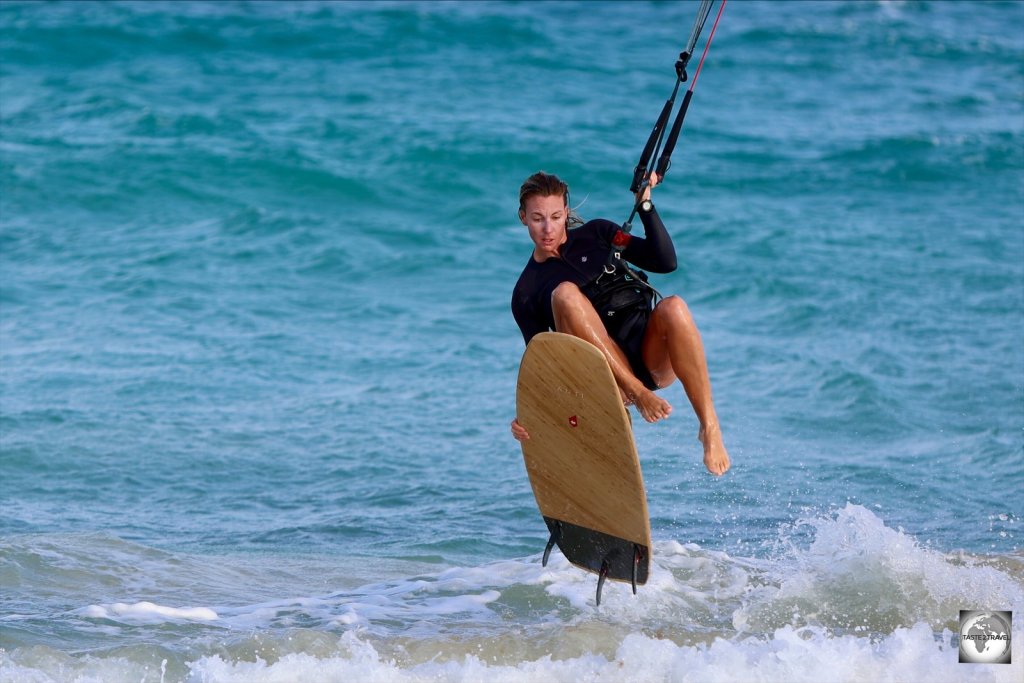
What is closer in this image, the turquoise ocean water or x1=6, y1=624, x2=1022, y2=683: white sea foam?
x1=6, y1=624, x2=1022, y2=683: white sea foam

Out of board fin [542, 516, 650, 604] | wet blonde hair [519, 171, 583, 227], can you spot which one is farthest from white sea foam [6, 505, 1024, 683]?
wet blonde hair [519, 171, 583, 227]

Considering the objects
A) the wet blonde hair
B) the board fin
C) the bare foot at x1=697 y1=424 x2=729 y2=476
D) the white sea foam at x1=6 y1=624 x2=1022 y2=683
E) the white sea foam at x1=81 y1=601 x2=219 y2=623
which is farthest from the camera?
the white sea foam at x1=81 y1=601 x2=219 y2=623

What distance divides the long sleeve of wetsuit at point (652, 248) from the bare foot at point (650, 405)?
1.95 ft

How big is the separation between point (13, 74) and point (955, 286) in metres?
15.0

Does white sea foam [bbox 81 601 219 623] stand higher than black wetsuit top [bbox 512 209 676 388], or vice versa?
black wetsuit top [bbox 512 209 676 388]

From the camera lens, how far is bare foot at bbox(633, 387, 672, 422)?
565 centimetres

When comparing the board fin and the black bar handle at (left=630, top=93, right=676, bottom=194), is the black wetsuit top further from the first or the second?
the board fin

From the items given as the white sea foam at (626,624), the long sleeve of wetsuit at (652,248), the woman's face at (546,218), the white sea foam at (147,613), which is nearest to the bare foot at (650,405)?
the long sleeve of wetsuit at (652,248)

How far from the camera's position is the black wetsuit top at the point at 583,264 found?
232 inches

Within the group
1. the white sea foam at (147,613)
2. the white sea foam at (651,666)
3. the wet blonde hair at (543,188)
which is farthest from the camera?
the white sea foam at (147,613)

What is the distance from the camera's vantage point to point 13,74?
21.1 metres

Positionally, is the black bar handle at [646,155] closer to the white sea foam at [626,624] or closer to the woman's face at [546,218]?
the woman's face at [546,218]

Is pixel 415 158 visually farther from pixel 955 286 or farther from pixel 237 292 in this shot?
pixel 955 286

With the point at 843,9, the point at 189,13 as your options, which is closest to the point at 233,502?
the point at 189,13
